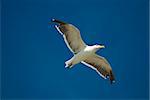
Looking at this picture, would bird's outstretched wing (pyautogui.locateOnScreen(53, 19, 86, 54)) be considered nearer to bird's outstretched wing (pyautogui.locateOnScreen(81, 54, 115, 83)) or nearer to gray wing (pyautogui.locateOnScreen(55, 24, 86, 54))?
gray wing (pyautogui.locateOnScreen(55, 24, 86, 54))

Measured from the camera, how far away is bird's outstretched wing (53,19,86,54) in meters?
14.3

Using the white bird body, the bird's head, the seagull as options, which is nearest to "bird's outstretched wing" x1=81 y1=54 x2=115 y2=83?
the seagull

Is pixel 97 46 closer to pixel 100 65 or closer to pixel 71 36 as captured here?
pixel 71 36

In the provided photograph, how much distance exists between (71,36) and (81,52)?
0.44 meters

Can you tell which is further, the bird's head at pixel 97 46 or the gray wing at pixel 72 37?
the bird's head at pixel 97 46

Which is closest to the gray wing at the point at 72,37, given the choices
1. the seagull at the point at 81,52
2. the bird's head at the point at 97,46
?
the seagull at the point at 81,52

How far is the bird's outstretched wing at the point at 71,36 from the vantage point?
14287 millimetres

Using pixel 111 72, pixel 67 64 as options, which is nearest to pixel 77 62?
pixel 67 64

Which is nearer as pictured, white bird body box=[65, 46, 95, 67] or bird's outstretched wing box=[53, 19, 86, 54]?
Answer: bird's outstretched wing box=[53, 19, 86, 54]

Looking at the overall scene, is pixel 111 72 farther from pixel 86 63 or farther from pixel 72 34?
pixel 72 34

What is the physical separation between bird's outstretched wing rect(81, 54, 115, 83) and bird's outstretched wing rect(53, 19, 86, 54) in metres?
0.62

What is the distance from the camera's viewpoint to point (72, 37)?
1466 cm

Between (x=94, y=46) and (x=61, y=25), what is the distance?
0.96 metres

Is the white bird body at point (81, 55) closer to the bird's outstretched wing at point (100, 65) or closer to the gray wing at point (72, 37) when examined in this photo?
the gray wing at point (72, 37)
